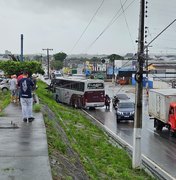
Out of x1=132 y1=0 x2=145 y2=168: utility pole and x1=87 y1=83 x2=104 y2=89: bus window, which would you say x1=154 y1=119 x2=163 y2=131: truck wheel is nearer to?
x1=132 y1=0 x2=145 y2=168: utility pole

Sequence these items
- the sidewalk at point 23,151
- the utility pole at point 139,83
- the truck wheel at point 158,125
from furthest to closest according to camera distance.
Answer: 1. the truck wheel at point 158,125
2. the utility pole at point 139,83
3. the sidewalk at point 23,151

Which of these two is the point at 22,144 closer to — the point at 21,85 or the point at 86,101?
the point at 21,85

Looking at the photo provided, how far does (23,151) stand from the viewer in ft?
36.2

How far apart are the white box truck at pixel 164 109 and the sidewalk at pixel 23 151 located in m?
10.7

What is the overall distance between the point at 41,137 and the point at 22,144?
4.03 ft

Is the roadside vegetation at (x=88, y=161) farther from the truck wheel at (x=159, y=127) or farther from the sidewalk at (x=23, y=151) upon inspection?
the truck wheel at (x=159, y=127)

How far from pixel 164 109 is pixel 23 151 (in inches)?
696

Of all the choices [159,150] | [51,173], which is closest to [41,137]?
→ [51,173]

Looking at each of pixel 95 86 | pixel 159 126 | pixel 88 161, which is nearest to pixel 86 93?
pixel 95 86

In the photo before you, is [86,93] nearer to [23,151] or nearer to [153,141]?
[153,141]

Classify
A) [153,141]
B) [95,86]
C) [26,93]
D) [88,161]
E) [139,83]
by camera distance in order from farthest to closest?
1. [95,86]
2. [153,141]
3. [139,83]
4. [26,93]
5. [88,161]

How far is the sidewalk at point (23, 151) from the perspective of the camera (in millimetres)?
8672

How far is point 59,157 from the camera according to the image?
37.0 ft

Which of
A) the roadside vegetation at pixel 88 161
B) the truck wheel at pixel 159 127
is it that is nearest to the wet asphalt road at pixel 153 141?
the truck wheel at pixel 159 127
